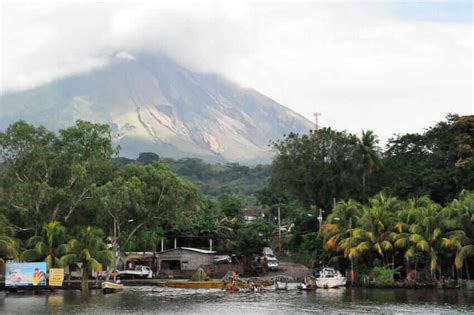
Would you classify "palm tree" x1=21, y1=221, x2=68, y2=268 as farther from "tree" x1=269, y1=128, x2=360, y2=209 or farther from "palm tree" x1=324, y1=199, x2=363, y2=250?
"tree" x1=269, y1=128, x2=360, y2=209

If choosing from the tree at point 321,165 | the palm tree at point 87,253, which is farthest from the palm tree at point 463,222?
the palm tree at point 87,253

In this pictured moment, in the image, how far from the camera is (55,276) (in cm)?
4431

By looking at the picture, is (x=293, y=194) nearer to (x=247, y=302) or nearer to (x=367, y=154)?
(x=367, y=154)

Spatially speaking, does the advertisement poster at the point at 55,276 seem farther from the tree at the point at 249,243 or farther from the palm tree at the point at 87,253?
the tree at the point at 249,243

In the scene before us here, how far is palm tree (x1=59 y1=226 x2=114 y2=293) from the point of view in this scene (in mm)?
44562

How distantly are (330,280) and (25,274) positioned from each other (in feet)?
63.1

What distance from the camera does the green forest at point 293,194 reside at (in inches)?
1773

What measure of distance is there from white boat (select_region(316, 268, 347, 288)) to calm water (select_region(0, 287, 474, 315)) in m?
1.63

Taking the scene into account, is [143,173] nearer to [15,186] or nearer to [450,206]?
[15,186]

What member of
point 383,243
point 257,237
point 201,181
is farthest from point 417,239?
point 201,181

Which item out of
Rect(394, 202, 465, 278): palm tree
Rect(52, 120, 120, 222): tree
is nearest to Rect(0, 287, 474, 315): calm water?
Rect(394, 202, 465, 278): palm tree

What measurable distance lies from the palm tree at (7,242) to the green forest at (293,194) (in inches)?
3.2

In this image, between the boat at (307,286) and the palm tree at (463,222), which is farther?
the boat at (307,286)

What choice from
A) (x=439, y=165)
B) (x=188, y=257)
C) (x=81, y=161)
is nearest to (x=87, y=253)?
(x=81, y=161)
